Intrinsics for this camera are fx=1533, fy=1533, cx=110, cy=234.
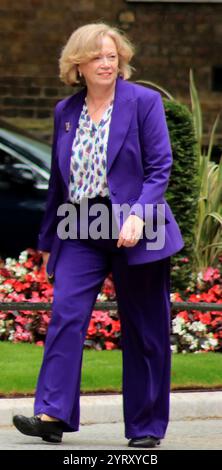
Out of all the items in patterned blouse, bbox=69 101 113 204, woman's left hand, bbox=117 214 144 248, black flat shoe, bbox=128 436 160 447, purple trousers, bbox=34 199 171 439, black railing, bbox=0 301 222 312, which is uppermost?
patterned blouse, bbox=69 101 113 204

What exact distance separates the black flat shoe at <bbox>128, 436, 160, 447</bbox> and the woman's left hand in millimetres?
879

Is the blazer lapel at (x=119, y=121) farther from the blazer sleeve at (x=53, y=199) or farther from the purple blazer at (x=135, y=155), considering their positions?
the blazer sleeve at (x=53, y=199)

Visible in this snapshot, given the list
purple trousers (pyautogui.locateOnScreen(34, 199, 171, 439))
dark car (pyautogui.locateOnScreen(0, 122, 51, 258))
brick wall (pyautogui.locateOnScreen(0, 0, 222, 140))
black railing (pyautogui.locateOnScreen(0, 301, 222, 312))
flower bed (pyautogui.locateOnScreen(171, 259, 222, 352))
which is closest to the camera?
purple trousers (pyautogui.locateOnScreen(34, 199, 171, 439))

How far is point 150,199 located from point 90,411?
1.57m

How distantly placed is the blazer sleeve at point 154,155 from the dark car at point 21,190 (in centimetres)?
531

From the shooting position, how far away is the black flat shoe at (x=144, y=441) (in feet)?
21.1

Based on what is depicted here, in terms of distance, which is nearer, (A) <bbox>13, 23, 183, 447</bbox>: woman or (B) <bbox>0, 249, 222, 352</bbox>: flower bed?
(A) <bbox>13, 23, 183, 447</bbox>: woman

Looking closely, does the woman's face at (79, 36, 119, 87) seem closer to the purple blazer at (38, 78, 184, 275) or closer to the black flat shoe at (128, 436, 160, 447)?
the purple blazer at (38, 78, 184, 275)

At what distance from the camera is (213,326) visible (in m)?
9.20

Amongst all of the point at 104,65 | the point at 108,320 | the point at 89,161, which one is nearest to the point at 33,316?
the point at 108,320

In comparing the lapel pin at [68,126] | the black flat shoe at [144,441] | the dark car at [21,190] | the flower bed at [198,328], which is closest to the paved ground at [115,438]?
the black flat shoe at [144,441]

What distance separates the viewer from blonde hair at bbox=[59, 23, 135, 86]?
6305mm

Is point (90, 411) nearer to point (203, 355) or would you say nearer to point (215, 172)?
point (203, 355)

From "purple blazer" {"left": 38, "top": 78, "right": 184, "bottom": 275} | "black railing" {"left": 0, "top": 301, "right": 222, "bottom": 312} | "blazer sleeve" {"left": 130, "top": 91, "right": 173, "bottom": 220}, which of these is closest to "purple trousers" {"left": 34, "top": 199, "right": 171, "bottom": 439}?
"purple blazer" {"left": 38, "top": 78, "right": 184, "bottom": 275}
